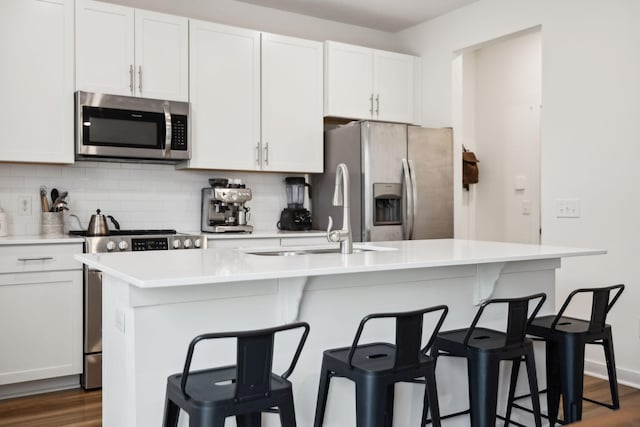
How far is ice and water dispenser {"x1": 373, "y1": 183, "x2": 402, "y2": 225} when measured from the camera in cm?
437

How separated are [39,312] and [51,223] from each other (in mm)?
639

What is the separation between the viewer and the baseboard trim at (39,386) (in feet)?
11.0

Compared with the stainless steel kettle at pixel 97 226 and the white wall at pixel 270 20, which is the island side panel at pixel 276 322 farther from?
the white wall at pixel 270 20

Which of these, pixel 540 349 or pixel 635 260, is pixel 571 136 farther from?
pixel 540 349

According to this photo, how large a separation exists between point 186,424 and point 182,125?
8.07 ft

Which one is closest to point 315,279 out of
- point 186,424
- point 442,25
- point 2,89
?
point 186,424

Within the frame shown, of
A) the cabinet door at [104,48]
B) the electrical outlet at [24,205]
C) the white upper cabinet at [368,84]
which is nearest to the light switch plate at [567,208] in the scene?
the white upper cabinet at [368,84]

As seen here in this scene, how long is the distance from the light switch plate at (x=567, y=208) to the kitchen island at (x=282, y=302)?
47.0 inches

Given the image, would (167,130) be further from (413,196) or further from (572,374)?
(572,374)

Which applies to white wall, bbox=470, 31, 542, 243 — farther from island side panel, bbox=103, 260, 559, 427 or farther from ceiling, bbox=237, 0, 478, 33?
island side panel, bbox=103, 260, 559, 427

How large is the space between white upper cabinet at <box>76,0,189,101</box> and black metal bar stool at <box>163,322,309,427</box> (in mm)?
2614

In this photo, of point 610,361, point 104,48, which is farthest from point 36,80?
point 610,361

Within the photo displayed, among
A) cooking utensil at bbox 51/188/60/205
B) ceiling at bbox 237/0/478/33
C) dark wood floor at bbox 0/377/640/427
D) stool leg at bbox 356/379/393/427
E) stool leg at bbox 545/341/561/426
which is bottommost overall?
dark wood floor at bbox 0/377/640/427

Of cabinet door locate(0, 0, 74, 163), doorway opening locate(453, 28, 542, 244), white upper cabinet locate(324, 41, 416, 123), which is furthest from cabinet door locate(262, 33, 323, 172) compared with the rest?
doorway opening locate(453, 28, 542, 244)
